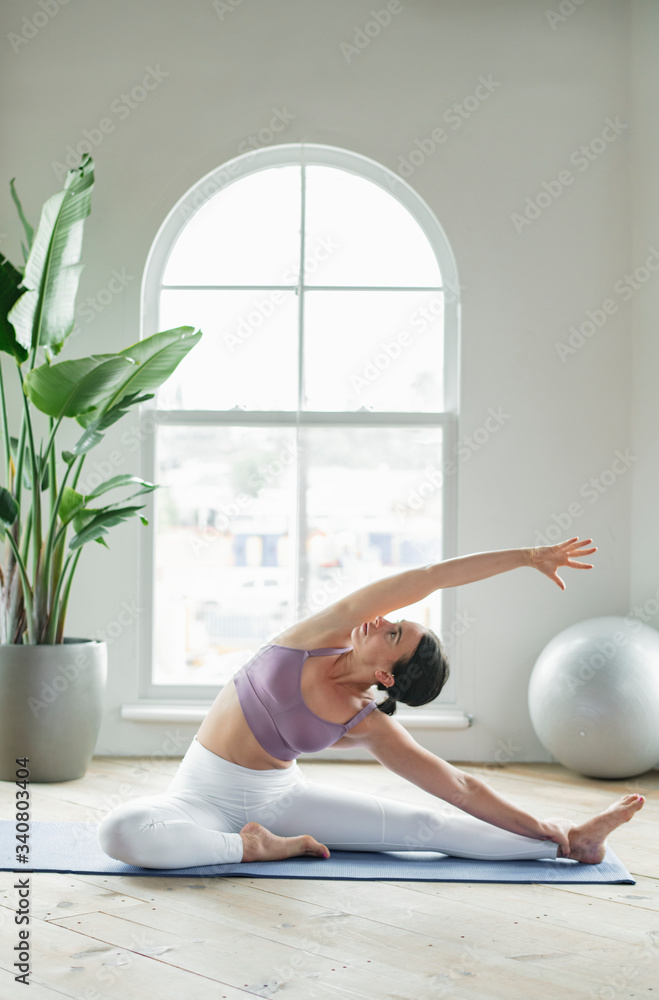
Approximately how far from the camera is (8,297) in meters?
3.28

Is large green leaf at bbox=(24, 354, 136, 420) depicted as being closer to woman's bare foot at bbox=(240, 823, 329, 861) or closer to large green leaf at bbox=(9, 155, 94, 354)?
large green leaf at bbox=(9, 155, 94, 354)

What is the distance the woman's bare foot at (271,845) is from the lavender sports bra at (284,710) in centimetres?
20

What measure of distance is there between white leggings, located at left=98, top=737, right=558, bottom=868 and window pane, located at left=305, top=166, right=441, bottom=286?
7.40ft

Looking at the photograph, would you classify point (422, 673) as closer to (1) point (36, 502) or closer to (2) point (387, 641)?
(2) point (387, 641)

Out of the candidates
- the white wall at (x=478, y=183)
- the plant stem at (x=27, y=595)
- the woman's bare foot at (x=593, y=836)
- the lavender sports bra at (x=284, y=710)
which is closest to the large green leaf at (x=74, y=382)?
the plant stem at (x=27, y=595)

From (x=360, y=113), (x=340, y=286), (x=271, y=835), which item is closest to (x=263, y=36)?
(x=360, y=113)

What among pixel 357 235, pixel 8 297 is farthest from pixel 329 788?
pixel 357 235

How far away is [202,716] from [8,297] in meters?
1.74

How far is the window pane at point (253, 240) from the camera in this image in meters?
3.97

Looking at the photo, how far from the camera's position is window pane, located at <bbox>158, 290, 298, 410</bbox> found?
3947mm

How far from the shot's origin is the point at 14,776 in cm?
331

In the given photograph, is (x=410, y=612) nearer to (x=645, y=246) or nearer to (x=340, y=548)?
(x=340, y=548)

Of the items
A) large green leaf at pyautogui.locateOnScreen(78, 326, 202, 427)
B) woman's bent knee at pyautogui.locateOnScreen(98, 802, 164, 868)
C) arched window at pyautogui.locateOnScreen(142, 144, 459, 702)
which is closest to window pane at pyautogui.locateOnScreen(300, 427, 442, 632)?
arched window at pyautogui.locateOnScreen(142, 144, 459, 702)

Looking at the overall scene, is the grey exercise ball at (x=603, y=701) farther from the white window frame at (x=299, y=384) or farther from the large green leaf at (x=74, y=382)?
the large green leaf at (x=74, y=382)
